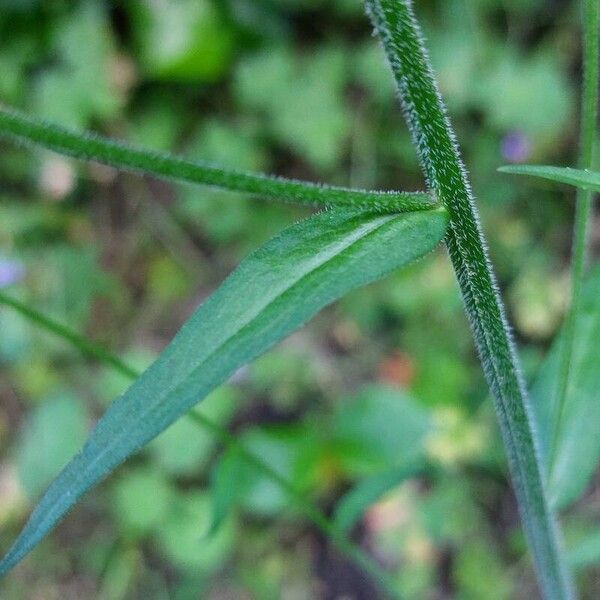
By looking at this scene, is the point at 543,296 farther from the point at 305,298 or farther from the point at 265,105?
the point at 305,298

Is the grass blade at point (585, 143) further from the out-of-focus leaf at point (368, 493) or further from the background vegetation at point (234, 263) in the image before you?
the background vegetation at point (234, 263)

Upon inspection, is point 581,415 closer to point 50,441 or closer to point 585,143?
point 585,143

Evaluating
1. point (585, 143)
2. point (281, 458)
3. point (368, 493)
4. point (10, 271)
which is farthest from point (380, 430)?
point (585, 143)

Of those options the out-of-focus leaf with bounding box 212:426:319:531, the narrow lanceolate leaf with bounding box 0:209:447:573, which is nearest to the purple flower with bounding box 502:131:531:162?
the out-of-focus leaf with bounding box 212:426:319:531

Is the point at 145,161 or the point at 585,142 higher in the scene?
the point at 585,142

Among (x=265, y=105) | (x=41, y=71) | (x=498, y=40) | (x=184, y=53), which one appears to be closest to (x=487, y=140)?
(x=498, y=40)

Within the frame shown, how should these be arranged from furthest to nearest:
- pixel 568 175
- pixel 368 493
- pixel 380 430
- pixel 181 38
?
pixel 181 38, pixel 380 430, pixel 368 493, pixel 568 175

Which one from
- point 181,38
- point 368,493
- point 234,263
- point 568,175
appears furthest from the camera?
point 234,263
